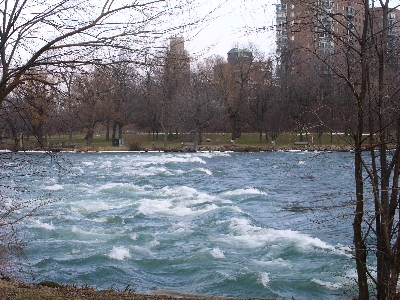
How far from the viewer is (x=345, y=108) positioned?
21.3ft

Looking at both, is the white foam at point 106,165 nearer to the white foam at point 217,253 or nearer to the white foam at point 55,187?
the white foam at point 55,187

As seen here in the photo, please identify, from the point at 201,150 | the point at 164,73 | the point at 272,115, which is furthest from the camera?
the point at 272,115

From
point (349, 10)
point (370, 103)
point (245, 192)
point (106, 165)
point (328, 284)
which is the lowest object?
point (328, 284)

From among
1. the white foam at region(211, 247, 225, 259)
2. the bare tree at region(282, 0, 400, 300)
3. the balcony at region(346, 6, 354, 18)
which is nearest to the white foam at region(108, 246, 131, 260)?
the white foam at region(211, 247, 225, 259)

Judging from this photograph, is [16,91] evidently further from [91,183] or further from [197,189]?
[91,183]

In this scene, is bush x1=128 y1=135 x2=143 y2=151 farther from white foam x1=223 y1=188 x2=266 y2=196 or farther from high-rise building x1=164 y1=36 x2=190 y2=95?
high-rise building x1=164 y1=36 x2=190 y2=95

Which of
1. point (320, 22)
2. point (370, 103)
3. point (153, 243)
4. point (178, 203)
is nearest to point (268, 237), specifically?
point (153, 243)

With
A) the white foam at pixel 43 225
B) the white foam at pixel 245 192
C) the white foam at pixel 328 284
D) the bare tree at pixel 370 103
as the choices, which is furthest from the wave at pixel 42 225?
the bare tree at pixel 370 103

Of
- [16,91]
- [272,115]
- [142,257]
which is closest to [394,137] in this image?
[16,91]

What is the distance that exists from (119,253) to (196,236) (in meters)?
2.62

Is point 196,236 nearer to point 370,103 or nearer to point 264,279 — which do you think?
point 264,279

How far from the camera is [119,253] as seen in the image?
39.8 feet

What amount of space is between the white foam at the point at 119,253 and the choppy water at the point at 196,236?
0.02 m

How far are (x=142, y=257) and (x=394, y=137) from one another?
25.5 feet
